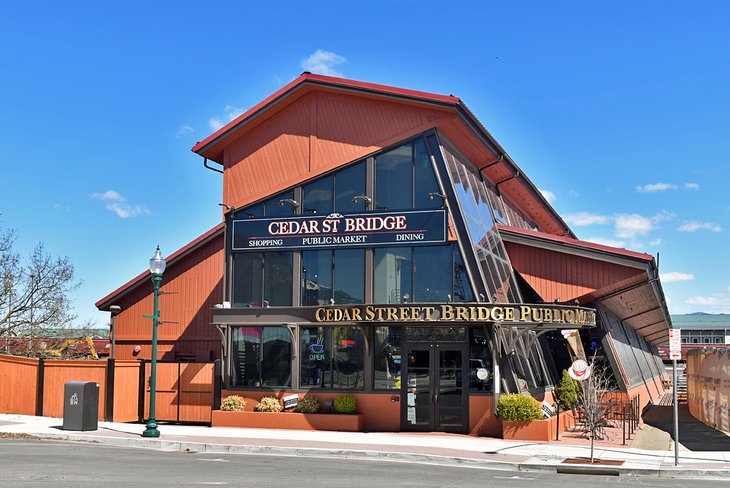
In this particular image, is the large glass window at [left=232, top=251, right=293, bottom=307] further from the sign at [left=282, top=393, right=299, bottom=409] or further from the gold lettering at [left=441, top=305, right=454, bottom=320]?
the gold lettering at [left=441, top=305, right=454, bottom=320]

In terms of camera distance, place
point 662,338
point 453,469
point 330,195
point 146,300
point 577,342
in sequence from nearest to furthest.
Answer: point 453,469 < point 330,195 < point 577,342 < point 146,300 < point 662,338

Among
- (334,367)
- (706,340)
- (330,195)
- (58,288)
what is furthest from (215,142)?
(706,340)

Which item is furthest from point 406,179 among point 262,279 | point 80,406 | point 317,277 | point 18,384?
point 18,384

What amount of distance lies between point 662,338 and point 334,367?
43.2 meters

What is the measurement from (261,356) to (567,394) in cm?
984

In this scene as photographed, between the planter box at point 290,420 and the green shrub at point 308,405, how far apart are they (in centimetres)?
14

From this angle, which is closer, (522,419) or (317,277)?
(522,419)

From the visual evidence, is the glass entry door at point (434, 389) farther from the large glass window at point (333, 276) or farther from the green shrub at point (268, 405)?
the green shrub at point (268, 405)

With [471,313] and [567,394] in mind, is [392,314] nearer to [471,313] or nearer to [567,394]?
[471,313]

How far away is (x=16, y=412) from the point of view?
2862 centimetres

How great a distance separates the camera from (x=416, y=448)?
19.9m

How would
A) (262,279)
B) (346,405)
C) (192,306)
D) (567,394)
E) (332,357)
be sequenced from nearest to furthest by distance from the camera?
1. (346,405)
2. (332,357)
3. (567,394)
4. (262,279)
5. (192,306)

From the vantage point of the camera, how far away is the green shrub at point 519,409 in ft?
71.8

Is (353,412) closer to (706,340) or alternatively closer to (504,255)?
(504,255)
